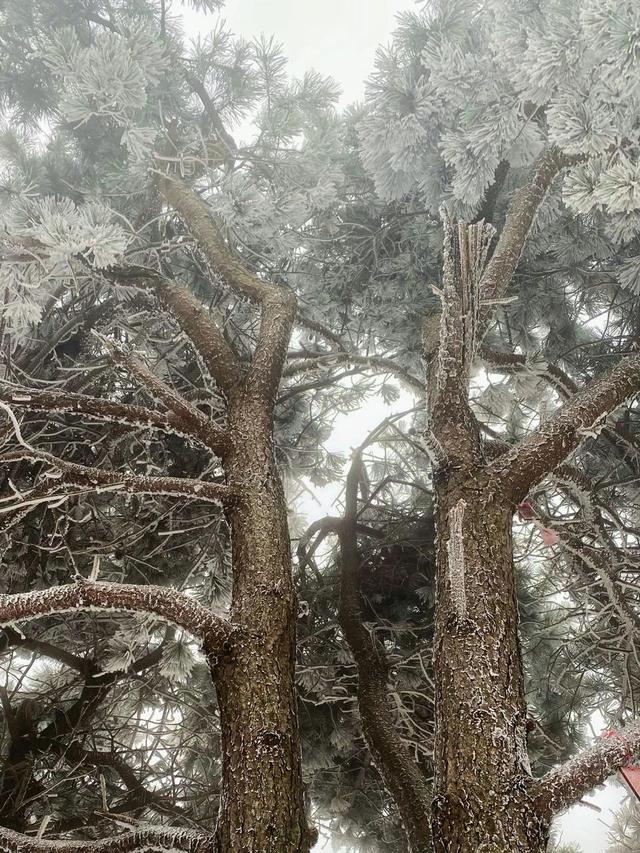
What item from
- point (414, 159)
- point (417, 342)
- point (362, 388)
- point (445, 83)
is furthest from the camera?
point (362, 388)

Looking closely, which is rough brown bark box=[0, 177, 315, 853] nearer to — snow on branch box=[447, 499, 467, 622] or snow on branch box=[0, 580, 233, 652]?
snow on branch box=[0, 580, 233, 652]

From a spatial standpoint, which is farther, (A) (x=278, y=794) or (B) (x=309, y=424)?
(B) (x=309, y=424)

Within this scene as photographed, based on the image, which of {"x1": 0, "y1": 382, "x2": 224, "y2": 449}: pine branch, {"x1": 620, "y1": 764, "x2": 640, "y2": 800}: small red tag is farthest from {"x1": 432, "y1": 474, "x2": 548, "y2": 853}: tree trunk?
{"x1": 0, "y1": 382, "x2": 224, "y2": 449}: pine branch

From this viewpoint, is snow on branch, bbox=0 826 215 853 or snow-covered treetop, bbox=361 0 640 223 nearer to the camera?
snow on branch, bbox=0 826 215 853

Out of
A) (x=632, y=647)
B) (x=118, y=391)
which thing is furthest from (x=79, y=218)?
(x=632, y=647)

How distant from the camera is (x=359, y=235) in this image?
13.0 feet

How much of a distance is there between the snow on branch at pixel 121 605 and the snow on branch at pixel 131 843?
17.9 inches

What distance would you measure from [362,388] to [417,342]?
0.60 metres

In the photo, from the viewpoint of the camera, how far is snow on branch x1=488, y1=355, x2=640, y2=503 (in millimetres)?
1967

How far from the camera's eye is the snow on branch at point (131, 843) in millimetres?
1531

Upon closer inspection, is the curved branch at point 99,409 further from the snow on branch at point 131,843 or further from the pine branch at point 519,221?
the pine branch at point 519,221

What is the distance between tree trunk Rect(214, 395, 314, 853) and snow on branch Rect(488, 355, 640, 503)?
0.78 metres

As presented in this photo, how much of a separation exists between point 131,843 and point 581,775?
1.15 m

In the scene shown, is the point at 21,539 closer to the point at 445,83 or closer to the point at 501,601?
the point at 501,601
